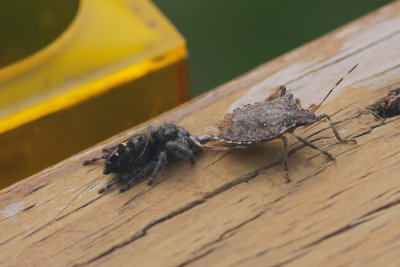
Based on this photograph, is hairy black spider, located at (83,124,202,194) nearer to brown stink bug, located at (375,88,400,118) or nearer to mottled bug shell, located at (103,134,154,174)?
mottled bug shell, located at (103,134,154,174)

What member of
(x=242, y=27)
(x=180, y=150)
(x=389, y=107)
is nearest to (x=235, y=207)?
(x=180, y=150)

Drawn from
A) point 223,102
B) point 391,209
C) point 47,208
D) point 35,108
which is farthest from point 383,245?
point 35,108

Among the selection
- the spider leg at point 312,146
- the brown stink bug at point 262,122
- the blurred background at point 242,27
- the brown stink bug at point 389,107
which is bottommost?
the blurred background at point 242,27

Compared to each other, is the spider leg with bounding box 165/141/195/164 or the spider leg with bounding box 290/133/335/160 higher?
the spider leg with bounding box 165/141/195/164

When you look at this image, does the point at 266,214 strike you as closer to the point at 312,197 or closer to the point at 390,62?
the point at 312,197

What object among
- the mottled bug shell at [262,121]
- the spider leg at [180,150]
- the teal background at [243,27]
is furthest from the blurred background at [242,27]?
the spider leg at [180,150]

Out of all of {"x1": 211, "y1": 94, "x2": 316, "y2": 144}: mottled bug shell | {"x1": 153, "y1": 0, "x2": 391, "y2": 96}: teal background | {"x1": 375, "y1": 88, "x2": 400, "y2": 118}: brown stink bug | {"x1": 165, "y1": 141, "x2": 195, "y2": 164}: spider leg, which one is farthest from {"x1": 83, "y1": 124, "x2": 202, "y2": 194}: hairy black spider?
{"x1": 153, "y1": 0, "x2": 391, "y2": 96}: teal background

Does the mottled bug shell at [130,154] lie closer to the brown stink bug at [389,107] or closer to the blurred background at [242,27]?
the brown stink bug at [389,107]
